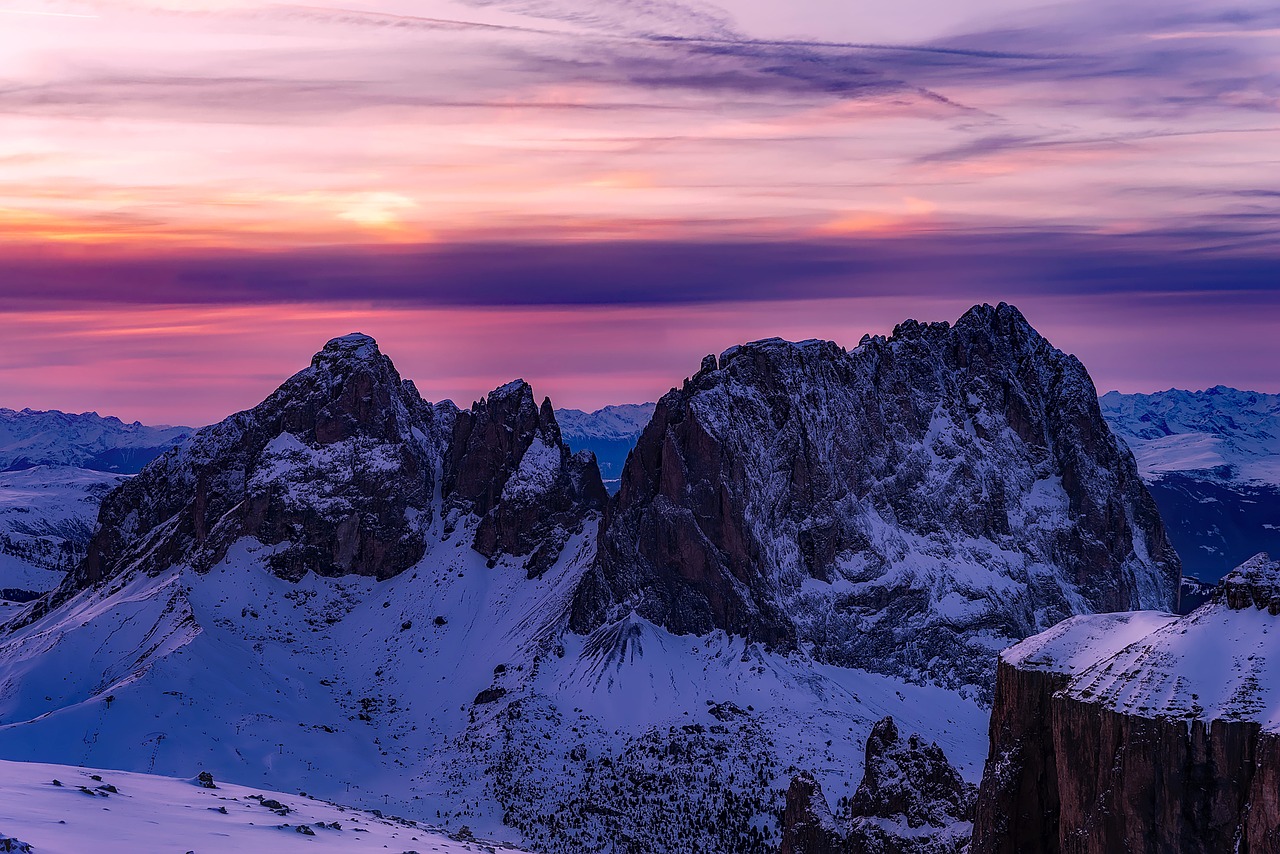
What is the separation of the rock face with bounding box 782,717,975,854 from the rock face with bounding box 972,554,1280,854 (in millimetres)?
28787

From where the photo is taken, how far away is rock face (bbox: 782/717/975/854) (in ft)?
257

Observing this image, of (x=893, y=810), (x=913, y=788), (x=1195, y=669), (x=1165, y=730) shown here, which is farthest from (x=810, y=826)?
(x=1165, y=730)

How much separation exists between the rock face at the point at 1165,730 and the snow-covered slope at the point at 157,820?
123 feet

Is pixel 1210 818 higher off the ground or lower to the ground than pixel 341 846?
higher

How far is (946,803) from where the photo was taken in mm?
80312

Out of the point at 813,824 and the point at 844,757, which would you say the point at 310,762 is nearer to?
the point at 844,757

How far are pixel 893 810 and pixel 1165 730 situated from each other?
48276mm

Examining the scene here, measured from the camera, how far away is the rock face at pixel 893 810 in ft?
257

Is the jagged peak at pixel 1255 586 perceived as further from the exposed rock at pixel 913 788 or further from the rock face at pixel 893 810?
the exposed rock at pixel 913 788

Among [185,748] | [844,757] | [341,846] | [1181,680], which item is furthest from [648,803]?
[1181,680]

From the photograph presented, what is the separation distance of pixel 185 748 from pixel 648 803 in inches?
2784

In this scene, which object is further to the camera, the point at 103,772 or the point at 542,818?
the point at 542,818

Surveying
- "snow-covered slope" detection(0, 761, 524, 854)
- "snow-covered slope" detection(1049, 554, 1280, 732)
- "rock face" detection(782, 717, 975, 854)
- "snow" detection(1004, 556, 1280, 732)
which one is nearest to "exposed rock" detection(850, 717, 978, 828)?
"rock face" detection(782, 717, 975, 854)

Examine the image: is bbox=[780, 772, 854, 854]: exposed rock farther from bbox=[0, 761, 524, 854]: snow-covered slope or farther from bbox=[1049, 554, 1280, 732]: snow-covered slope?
bbox=[1049, 554, 1280, 732]: snow-covered slope
